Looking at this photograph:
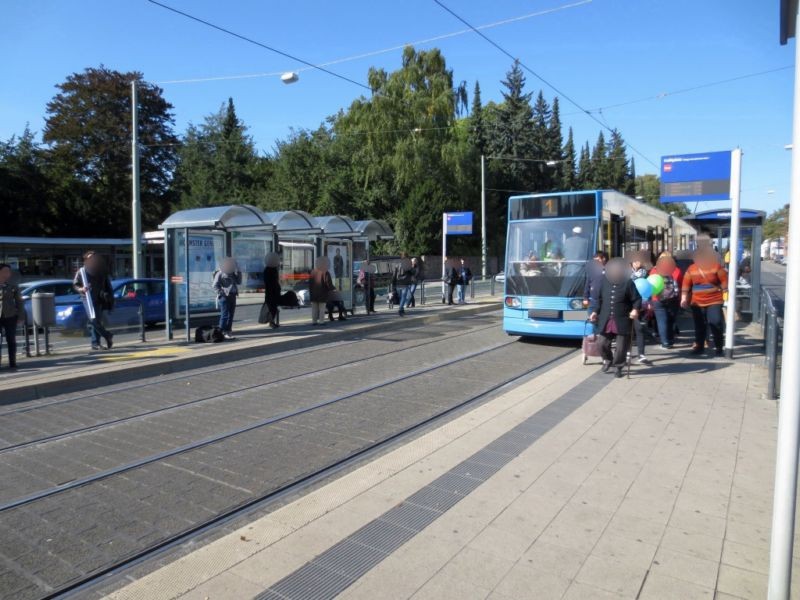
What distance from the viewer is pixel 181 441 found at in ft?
19.7

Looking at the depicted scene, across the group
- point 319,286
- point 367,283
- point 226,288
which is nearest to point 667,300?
point 319,286

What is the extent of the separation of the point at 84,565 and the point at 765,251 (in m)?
119

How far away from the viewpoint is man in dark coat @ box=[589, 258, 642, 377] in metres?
8.48

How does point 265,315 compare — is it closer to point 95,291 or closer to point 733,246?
point 95,291

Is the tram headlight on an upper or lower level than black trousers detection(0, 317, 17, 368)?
upper

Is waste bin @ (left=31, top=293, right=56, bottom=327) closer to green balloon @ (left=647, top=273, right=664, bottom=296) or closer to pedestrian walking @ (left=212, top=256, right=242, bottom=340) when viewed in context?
pedestrian walking @ (left=212, top=256, right=242, bottom=340)

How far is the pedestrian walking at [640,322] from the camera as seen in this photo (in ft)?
31.6

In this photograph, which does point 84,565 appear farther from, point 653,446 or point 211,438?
point 653,446

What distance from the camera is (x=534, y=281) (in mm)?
11883

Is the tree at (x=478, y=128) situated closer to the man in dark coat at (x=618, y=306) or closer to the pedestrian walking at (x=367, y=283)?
the pedestrian walking at (x=367, y=283)

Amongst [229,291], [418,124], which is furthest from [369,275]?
[418,124]

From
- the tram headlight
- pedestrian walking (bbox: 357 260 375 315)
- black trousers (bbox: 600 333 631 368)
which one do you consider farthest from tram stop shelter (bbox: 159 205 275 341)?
black trousers (bbox: 600 333 631 368)

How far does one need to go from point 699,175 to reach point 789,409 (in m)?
10.1

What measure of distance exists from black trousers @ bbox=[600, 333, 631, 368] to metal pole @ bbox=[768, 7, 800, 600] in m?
6.26
